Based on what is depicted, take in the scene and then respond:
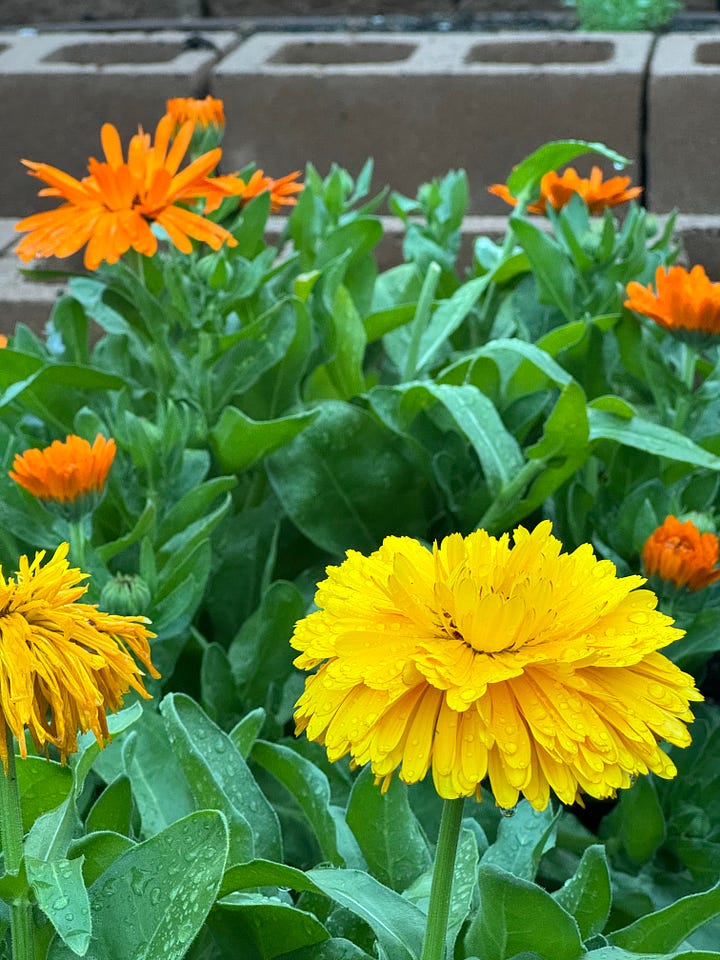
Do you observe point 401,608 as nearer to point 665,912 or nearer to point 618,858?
point 665,912

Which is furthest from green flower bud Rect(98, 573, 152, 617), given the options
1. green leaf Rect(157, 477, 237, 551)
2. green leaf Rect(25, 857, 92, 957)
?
green leaf Rect(25, 857, 92, 957)

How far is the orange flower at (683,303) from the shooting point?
0.96 metres

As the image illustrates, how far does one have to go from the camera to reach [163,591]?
899 mm

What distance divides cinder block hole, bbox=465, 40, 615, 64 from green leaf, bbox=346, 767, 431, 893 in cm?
144

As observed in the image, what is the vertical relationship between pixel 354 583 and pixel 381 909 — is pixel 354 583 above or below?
above

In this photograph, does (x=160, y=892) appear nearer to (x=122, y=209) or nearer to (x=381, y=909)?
(x=381, y=909)

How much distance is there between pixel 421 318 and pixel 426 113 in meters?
0.63

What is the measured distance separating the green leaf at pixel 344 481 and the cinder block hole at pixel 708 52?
106cm

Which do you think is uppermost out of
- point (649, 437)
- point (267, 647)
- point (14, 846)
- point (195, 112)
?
point (195, 112)

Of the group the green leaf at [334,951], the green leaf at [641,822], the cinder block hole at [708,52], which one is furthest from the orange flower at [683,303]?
the cinder block hole at [708,52]

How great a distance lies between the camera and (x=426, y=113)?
1659 mm

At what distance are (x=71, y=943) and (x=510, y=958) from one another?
207 mm

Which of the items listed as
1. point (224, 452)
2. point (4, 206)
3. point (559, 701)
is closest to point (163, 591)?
point (224, 452)

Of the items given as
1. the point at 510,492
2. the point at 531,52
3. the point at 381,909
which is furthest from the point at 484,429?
the point at 531,52
